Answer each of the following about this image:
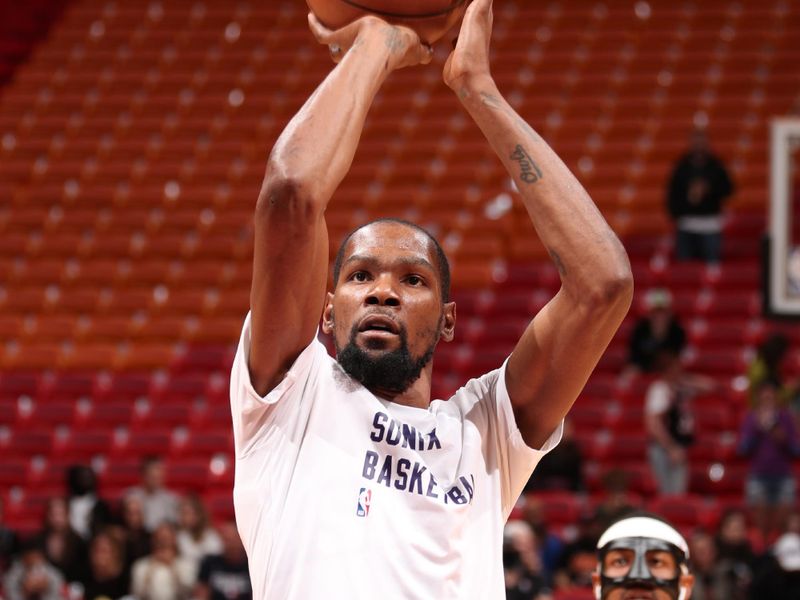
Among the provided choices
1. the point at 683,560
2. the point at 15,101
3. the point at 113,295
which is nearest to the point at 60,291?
the point at 113,295

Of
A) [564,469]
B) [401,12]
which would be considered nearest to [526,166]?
[401,12]

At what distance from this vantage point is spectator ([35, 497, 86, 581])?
10.0m

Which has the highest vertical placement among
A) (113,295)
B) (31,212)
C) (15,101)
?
(15,101)

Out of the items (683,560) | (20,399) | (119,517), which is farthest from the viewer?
(20,399)

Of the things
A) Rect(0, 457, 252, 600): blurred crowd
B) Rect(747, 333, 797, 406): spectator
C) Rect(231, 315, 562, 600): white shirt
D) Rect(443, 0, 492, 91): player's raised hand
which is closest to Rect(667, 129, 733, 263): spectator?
Rect(747, 333, 797, 406): spectator

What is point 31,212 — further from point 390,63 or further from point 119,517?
point 390,63

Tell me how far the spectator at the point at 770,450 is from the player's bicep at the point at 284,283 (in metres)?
8.13

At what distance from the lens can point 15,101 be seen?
→ 58.4 feet

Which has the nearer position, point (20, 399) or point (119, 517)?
point (119, 517)

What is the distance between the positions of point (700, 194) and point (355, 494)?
1087 centimetres

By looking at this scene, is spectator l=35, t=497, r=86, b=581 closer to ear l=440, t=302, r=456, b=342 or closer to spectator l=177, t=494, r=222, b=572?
spectator l=177, t=494, r=222, b=572

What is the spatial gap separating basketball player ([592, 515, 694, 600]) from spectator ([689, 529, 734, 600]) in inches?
178

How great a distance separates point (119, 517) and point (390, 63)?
846 centimetres

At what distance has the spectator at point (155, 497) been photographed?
10.7m
